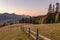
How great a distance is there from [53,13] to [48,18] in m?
2.34

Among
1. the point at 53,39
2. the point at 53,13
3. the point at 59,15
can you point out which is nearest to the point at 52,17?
the point at 53,13

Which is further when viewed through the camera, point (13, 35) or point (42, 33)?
point (13, 35)

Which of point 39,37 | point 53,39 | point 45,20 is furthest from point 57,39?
point 45,20

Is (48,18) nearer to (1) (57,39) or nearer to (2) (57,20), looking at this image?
(2) (57,20)

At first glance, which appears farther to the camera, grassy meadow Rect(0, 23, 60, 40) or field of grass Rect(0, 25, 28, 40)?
field of grass Rect(0, 25, 28, 40)

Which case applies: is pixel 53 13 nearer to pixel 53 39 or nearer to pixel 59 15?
pixel 59 15

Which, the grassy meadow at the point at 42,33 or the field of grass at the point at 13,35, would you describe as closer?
the grassy meadow at the point at 42,33

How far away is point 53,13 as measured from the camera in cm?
5241

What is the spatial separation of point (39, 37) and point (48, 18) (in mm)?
39566

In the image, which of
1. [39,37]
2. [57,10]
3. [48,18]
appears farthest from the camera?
[48,18]

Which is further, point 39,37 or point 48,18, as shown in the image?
point 48,18

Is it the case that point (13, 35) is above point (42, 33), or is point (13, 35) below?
below

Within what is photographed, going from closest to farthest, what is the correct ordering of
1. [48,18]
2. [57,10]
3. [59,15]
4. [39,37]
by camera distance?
[39,37], [59,15], [57,10], [48,18]

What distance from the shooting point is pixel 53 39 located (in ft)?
47.7
